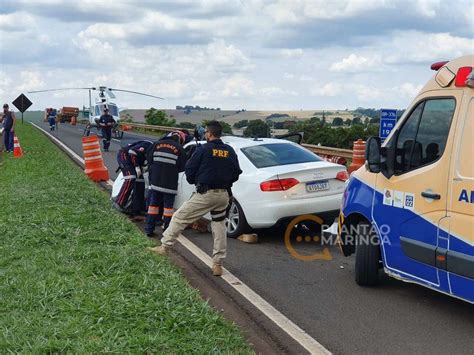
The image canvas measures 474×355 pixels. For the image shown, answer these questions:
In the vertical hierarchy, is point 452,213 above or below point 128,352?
above

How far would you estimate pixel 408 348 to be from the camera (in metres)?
4.70

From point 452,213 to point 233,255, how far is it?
3.37 meters

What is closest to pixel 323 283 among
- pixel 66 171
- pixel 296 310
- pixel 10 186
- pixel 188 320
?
pixel 296 310

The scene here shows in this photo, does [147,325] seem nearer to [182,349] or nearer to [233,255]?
[182,349]

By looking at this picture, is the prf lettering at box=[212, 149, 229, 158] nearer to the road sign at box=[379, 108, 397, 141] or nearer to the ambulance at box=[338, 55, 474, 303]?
the ambulance at box=[338, 55, 474, 303]

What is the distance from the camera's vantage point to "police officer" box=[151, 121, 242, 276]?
6.67m

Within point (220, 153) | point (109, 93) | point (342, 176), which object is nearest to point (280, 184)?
point (342, 176)

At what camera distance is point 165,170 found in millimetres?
8398

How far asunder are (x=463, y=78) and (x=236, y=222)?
4.31 metres

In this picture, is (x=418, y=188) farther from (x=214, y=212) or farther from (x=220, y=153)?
(x=214, y=212)

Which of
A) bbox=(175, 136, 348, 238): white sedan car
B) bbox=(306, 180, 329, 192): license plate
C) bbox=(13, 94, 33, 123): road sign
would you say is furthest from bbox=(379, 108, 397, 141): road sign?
bbox=(13, 94, 33, 123): road sign

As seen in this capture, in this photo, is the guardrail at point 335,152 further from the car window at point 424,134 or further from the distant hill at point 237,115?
the car window at point 424,134

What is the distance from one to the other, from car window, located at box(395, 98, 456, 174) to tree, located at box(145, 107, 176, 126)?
160 feet

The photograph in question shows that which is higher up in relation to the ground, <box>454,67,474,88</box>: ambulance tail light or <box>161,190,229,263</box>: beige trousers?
<box>454,67,474,88</box>: ambulance tail light
